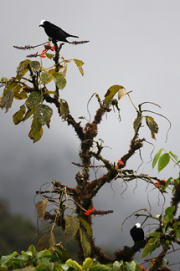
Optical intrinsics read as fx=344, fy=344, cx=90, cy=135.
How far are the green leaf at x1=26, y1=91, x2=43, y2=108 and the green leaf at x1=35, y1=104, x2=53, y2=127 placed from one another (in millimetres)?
19

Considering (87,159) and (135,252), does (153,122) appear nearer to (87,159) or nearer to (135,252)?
(87,159)

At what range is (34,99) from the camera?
125 cm

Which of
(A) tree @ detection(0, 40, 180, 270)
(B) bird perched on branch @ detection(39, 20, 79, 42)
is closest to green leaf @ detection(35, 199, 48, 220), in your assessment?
(A) tree @ detection(0, 40, 180, 270)

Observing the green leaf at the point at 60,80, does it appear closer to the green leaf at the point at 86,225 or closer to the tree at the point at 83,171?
the tree at the point at 83,171

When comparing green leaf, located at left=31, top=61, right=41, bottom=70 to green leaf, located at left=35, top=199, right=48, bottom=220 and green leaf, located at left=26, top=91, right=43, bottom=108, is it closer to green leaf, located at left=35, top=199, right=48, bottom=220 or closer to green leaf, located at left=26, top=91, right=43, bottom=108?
green leaf, located at left=26, top=91, right=43, bottom=108

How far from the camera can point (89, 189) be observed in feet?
4.87

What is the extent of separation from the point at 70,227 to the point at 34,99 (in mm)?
473

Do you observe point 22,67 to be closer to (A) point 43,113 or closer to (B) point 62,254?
(A) point 43,113

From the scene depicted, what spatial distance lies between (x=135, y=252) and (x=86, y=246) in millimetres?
240

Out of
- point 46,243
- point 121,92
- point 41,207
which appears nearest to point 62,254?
point 46,243

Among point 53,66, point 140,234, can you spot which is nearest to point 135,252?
point 140,234

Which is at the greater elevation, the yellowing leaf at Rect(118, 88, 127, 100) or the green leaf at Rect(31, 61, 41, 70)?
the green leaf at Rect(31, 61, 41, 70)

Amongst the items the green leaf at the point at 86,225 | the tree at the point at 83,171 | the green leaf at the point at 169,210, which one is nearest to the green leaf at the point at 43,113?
the tree at the point at 83,171

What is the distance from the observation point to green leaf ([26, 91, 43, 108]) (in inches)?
48.6
